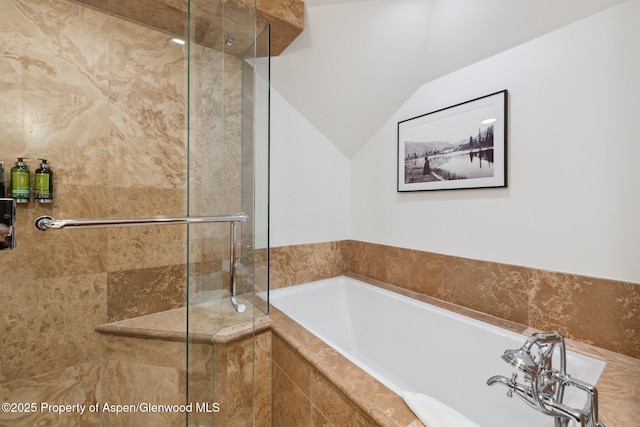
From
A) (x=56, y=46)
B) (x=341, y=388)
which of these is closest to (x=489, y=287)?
(x=341, y=388)

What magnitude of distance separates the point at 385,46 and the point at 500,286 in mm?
1673

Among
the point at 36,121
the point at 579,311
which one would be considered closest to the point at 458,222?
the point at 579,311

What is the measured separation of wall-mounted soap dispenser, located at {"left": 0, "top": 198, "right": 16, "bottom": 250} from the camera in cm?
89

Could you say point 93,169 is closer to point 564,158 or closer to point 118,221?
Result: point 118,221

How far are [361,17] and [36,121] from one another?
1.83 metres

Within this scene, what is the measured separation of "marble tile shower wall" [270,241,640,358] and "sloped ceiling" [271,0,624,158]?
1.11 metres

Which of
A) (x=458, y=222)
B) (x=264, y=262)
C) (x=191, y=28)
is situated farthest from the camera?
(x=458, y=222)

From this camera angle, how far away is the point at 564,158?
1.29m

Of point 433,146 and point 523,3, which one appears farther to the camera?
point 433,146

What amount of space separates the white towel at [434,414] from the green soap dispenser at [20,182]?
181 centimetres

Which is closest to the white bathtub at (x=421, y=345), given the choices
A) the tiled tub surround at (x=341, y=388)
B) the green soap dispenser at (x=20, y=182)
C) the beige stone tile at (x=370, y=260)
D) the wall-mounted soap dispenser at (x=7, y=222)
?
the tiled tub surround at (x=341, y=388)

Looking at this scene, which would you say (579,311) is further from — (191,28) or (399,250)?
(191,28)

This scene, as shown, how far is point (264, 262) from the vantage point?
155cm

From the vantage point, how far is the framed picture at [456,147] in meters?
1.50
